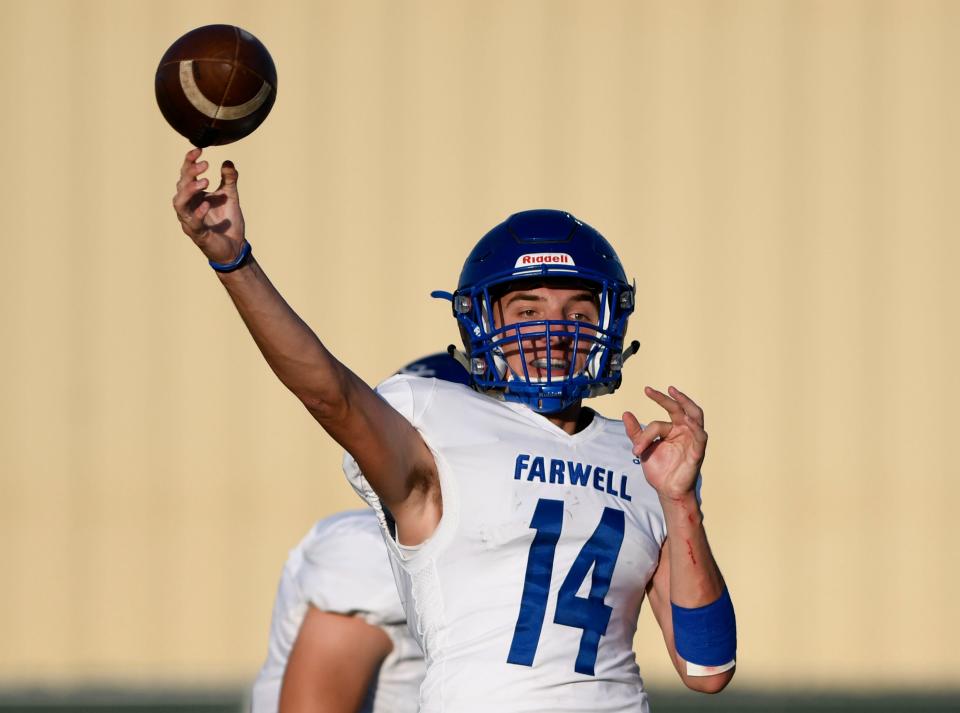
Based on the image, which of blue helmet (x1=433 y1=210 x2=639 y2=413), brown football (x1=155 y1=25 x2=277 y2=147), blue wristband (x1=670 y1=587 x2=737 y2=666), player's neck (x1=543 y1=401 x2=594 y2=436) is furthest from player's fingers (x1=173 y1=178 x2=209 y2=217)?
blue wristband (x1=670 y1=587 x2=737 y2=666)

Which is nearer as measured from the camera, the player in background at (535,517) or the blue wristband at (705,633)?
the player in background at (535,517)

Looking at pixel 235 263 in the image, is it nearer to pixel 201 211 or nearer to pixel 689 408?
pixel 201 211

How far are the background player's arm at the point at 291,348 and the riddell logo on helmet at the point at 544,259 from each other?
1.59ft

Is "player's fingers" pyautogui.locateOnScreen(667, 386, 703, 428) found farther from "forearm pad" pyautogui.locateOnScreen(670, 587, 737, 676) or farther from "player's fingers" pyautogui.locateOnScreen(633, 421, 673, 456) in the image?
"forearm pad" pyautogui.locateOnScreen(670, 587, 737, 676)

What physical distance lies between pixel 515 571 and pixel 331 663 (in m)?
0.85

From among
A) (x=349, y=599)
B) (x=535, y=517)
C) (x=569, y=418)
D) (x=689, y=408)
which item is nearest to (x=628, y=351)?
(x=569, y=418)

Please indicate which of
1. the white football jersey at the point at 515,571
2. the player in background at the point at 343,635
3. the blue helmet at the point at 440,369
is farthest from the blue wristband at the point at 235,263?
the blue helmet at the point at 440,369

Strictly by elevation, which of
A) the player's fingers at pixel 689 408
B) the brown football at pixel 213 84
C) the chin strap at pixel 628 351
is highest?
the brown football at pixel 213 84

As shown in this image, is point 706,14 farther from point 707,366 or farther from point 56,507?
point 56,507

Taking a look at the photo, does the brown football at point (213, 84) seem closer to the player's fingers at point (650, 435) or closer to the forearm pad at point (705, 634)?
the player's fingers at point (650, 435)

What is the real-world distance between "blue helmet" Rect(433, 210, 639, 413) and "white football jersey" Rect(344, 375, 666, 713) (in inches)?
4.6

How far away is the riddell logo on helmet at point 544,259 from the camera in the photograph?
286 centimetres

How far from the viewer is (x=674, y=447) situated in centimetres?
262

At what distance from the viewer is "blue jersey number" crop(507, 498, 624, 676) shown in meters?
2.58
